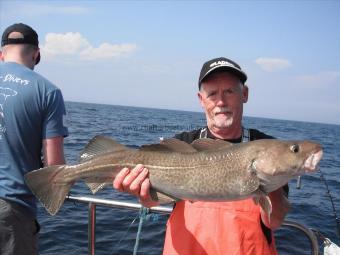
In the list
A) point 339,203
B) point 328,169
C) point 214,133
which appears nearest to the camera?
point 214,133

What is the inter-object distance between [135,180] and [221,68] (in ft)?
4.92

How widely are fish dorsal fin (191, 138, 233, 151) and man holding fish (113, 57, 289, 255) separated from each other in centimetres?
37

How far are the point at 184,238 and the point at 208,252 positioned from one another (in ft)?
0.91

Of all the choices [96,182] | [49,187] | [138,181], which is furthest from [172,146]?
[49,187]

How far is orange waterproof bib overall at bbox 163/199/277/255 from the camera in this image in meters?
3.58

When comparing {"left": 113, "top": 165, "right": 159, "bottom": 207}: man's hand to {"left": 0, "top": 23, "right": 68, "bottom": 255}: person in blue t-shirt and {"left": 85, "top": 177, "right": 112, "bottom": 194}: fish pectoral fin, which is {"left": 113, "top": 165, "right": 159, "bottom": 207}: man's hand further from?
{"left": 0, "top": 23, "right": 68, "bottom": 255}: person in blue t-shirt

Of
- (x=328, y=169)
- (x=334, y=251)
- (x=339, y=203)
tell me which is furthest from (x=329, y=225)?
(x=328, y=169)

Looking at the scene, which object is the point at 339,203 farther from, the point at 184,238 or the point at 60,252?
the point at 184,238

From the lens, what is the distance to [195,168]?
11.9ft

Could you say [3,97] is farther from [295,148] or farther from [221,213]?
[295,148]

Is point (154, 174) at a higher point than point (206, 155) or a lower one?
lower

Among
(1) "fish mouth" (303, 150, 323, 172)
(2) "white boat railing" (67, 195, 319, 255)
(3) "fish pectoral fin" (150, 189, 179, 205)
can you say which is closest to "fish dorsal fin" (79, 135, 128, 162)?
(3) "fish pectoral fin" (150, 189, 179, 205)

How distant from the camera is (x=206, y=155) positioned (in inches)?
145

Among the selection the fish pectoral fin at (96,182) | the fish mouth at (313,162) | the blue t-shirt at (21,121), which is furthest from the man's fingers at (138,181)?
the fish mouth at (313,162)
